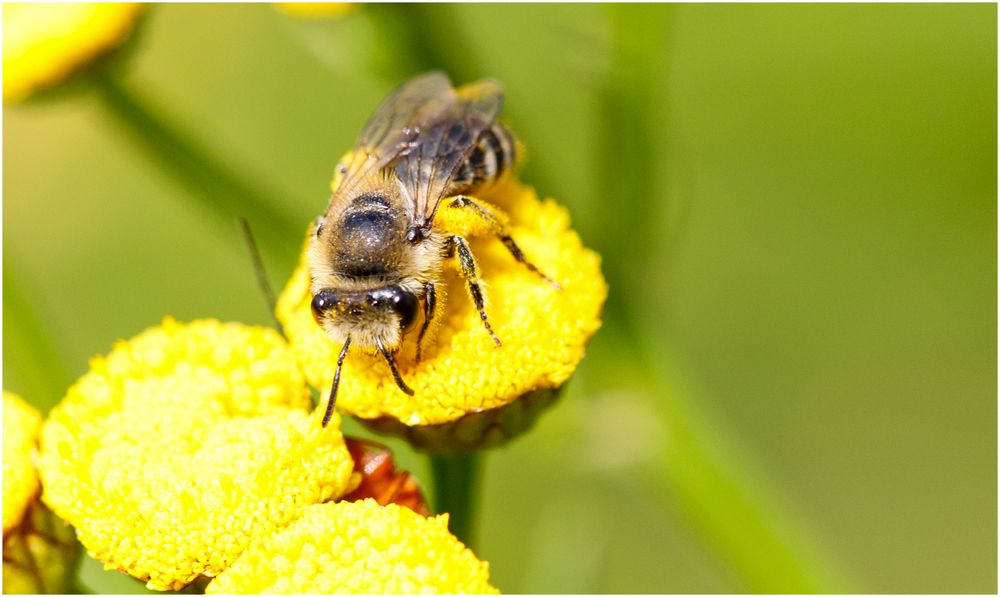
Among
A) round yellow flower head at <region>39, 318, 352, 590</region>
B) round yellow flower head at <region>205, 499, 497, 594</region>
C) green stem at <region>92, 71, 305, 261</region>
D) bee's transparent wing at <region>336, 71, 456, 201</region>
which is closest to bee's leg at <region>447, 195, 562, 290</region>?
bee's transparent wing at <region>336, 71, 456, 201</region>

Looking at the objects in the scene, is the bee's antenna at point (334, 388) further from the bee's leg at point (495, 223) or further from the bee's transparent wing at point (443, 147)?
the bee's leg at point (495, 223)

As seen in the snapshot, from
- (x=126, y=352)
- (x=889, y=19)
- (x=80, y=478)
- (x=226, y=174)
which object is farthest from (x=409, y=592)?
(x=889, y=19)

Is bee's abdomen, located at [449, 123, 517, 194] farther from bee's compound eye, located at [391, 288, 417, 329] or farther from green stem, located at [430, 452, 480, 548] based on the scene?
green stem, located at [430, 452, 480, 548]

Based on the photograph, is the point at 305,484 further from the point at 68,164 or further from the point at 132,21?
the point at 68,164

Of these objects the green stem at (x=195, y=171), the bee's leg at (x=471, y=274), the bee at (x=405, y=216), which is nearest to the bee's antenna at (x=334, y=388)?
the bee at (x=405, y=216)

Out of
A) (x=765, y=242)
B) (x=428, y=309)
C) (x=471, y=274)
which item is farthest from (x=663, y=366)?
(x=765, y=242)

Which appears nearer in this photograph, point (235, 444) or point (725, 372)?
point (235, 444)
